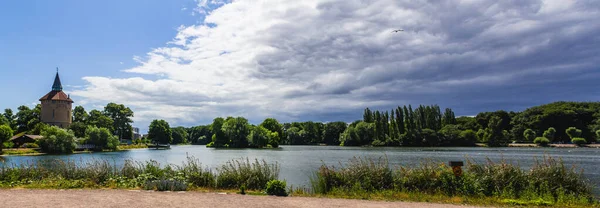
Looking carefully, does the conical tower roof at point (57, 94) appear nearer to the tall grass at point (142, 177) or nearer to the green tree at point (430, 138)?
the green tree at point (430, 138)

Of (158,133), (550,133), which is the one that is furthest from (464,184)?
(158,133)

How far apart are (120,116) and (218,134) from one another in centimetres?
3808

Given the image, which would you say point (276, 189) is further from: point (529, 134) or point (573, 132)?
point (529, 134)

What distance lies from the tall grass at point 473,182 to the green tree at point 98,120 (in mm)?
112896

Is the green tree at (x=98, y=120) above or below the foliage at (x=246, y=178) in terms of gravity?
above

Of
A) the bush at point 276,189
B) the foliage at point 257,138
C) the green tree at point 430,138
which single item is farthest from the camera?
the green tree at point 430,138

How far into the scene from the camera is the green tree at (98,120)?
112594 mm

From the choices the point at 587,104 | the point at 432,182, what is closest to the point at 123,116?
the point at 432,182

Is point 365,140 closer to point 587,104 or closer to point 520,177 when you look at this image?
point 587,104

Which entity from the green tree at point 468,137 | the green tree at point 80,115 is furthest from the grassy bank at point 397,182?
the green tree at point 80,115

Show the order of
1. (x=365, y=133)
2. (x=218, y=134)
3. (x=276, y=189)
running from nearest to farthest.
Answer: (x=276, y=189)
(x=218, y=134)
(x=365, y=133)

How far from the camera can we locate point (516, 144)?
11531 cm

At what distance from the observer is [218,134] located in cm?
12169

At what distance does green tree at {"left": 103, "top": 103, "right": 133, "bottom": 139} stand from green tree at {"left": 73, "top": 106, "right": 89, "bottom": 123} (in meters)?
6.81
